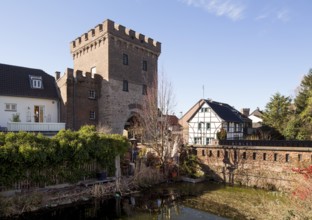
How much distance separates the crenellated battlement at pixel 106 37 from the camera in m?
20.4

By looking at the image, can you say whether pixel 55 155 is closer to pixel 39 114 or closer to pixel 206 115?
pixel 39 114

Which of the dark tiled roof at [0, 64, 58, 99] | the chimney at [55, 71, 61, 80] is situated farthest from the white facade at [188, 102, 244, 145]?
the dark tiled roof at [0, 64, 58, 99]

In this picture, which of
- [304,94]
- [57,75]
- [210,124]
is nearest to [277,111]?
[304,94]

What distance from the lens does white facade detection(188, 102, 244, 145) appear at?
27.1 metres

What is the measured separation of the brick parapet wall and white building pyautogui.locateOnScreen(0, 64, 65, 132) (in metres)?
12.1

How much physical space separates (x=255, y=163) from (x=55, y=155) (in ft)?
36.0

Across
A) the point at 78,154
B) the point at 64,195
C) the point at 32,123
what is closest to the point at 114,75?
the point at 32,123

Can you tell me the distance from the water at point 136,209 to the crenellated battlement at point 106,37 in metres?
14.6

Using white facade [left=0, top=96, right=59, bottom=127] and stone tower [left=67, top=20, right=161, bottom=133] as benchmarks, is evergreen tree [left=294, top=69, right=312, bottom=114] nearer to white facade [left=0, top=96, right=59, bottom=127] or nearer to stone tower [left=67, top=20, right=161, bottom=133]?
stone tower [left=67, top=20, right=161, bottom=133]

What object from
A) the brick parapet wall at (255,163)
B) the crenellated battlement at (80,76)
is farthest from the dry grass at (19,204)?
the crenellated battlement at (80,76)

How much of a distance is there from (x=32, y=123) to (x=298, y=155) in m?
17.7

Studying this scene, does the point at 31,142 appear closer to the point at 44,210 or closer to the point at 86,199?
the point at 44,210

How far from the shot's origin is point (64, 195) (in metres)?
10.1

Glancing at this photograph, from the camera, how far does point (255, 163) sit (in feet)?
44.5
